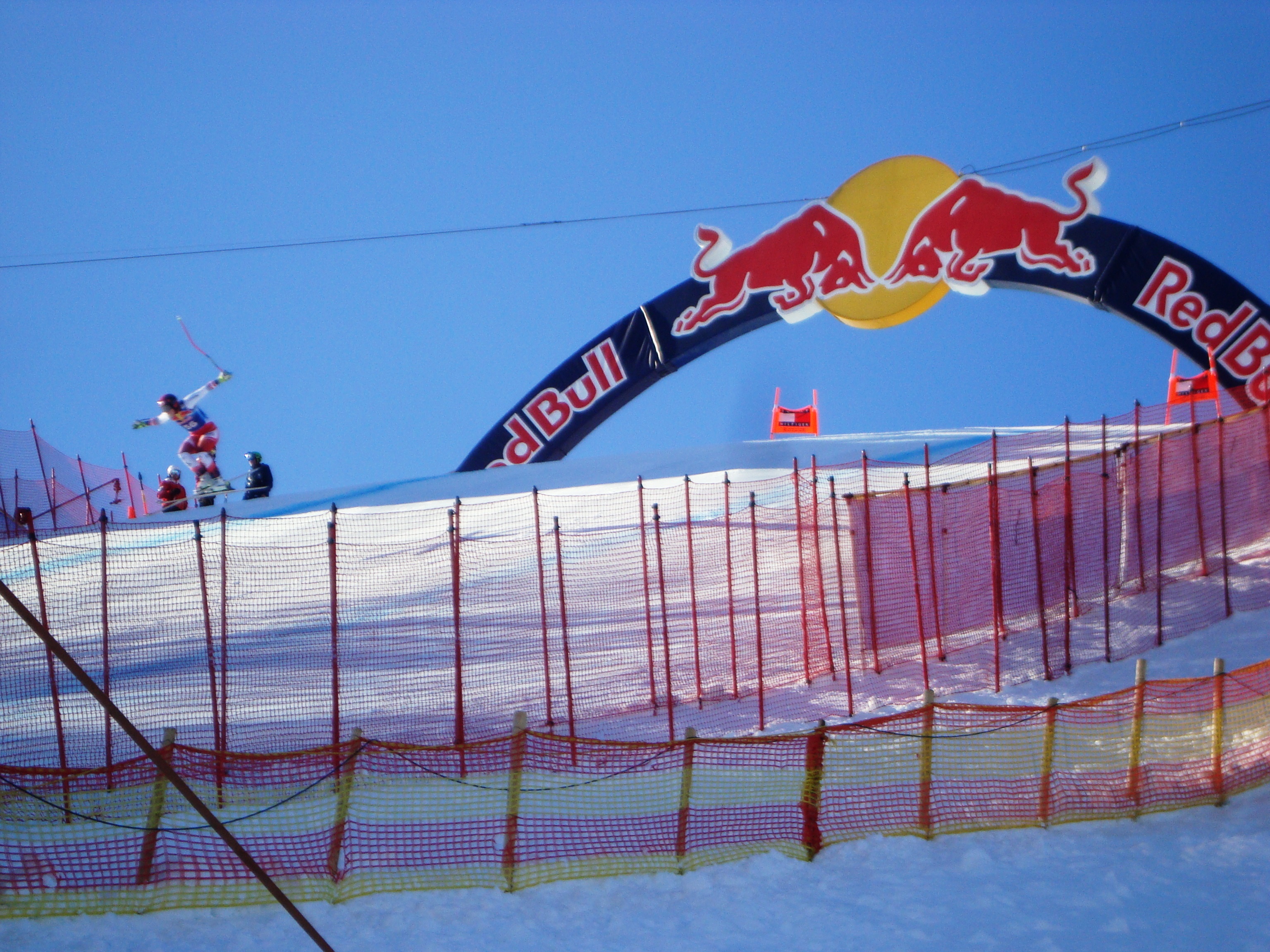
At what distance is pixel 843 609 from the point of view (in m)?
12.1

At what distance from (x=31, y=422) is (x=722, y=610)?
18.7m

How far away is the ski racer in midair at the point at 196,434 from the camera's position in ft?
62.4

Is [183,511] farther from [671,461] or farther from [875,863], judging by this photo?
[875,863]

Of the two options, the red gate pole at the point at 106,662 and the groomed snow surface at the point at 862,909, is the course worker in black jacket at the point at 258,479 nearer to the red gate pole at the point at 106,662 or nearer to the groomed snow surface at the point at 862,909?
the red gate pole at the point at 106,662

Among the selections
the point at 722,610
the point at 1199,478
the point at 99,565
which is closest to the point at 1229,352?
the point at 1199,478

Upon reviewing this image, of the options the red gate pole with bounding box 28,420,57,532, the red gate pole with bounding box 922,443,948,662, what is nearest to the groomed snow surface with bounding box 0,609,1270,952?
the red gate pole with bounding box 922,443,948,662

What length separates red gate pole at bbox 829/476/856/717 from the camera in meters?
11.7

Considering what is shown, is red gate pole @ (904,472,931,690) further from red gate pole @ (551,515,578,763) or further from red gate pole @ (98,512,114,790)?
red gate pole @ (98,512,114,790)

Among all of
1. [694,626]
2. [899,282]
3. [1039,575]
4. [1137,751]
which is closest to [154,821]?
[694,626]

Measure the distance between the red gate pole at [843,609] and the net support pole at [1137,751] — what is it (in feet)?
9.61

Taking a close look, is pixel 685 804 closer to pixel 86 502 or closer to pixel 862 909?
pixel 862 909

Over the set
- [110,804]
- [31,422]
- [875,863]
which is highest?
[31,422]

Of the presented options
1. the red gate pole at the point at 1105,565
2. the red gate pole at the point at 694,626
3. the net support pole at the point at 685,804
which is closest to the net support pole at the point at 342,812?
the net support pole at the point at 685,804

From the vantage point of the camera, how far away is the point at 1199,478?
1324 cm
